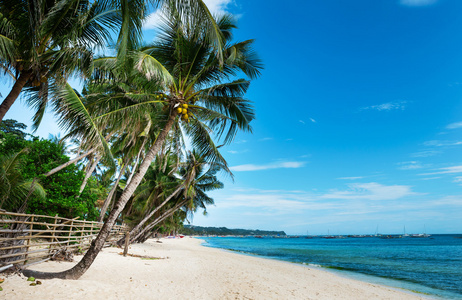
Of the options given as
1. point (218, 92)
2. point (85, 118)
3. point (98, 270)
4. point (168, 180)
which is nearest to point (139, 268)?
point (98, 270)

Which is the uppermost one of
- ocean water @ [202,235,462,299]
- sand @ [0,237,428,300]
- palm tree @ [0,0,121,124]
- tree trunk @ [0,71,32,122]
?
palm tree @ [0,0,121,124]

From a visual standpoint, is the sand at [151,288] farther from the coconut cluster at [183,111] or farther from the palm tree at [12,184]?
the coconut cluster at [183,111]

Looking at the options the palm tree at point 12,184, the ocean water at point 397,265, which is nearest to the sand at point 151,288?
the palm tree at point 12,184

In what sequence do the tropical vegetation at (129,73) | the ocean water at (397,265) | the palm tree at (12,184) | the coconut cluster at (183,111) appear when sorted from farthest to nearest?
the ocean water at (397,265) < the palm tree at (12,184) < the coconut cluster at (183,111) < the tropical vegetation at (129,73)

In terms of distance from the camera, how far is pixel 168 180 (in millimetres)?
19781

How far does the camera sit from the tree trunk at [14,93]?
4754 mm

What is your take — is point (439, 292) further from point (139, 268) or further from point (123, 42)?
point (123, 42)

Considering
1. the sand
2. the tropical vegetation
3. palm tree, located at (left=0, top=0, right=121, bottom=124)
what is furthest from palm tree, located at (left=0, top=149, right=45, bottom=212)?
palm tree, located at (left=0, top=0, right=121, bottom=124)

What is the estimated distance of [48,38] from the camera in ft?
16.8

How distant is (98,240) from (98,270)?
2.84m

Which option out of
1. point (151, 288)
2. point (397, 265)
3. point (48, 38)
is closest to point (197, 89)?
point (48, 38)

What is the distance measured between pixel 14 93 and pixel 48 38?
4.24 ft

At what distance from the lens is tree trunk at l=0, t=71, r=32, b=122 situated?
4.75m

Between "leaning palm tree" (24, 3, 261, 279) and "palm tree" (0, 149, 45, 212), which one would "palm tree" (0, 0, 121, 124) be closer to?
"leaning palm tree" (24, 3, 261, 279)
